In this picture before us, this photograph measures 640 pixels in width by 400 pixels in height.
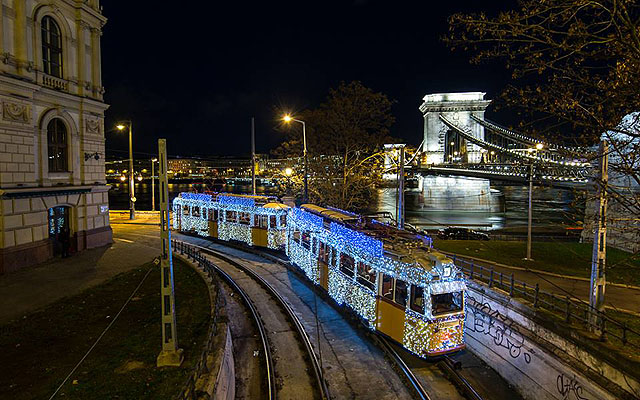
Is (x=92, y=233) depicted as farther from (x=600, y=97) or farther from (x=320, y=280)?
(x=600, y=97)

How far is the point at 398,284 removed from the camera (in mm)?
10562

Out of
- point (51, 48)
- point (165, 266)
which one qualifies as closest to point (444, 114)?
point (51, 48)

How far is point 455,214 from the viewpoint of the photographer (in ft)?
182

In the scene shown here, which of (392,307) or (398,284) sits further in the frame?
(392,307)

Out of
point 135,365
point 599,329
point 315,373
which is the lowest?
point 315,373

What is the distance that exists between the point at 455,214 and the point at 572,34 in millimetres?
51835

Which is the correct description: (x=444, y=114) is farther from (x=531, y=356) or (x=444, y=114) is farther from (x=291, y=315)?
(x=531, y=356)

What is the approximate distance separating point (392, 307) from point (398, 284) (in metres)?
0.68

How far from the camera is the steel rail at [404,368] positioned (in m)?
9.62

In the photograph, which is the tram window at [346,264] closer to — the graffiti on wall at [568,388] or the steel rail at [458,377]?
the steel rail at [458,377]

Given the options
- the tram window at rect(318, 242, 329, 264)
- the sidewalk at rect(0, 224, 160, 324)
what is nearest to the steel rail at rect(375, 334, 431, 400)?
the tram window at rect(318, 242, 329, 264)

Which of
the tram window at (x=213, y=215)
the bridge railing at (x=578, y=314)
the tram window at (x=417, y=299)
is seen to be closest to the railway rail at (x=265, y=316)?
the tram window at (x=417, y=299)

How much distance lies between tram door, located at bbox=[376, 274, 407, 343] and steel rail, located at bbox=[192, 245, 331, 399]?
2.10 metres

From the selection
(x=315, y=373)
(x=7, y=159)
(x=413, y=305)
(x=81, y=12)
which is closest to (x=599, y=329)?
(x=413, y=305)
